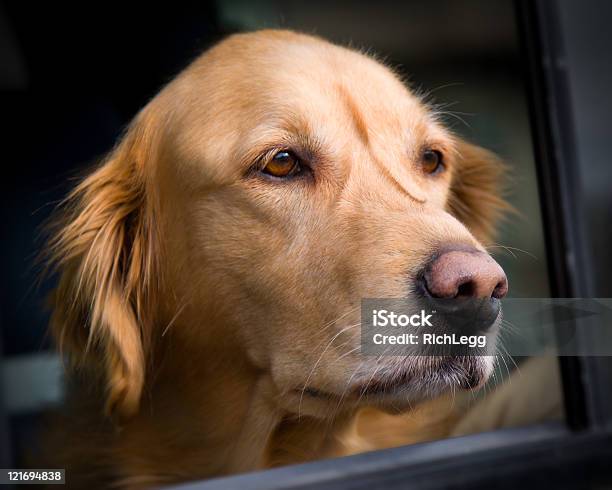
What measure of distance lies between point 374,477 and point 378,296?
0.47 metres

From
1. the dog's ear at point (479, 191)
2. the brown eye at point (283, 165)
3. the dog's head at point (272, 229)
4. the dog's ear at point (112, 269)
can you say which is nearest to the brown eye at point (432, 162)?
the dog's head at point (272, 229)

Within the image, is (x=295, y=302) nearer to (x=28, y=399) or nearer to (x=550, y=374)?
(x=28, y=399)

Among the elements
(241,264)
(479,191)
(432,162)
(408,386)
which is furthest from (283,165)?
(479,191)

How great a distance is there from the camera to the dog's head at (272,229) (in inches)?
70.9

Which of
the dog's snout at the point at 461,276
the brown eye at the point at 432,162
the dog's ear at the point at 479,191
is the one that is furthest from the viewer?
the dog's ear at the point at 479,191

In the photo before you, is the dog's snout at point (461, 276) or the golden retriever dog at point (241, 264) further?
the golden retriever dog at point (241, 264)

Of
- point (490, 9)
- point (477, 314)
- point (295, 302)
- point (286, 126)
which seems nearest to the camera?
point (477, 314)

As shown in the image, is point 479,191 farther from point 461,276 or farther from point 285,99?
point 461,276

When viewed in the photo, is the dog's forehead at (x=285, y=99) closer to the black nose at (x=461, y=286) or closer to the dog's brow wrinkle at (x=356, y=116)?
the dog's brow wrinkle at (x=356, y=116)

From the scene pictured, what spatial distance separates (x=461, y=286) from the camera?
1.66 meters

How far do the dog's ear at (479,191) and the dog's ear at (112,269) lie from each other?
1.10 meters

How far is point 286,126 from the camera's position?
6.55ft

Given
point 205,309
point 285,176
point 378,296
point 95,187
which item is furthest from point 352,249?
point 95,187

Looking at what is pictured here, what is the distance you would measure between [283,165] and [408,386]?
0.69 m
